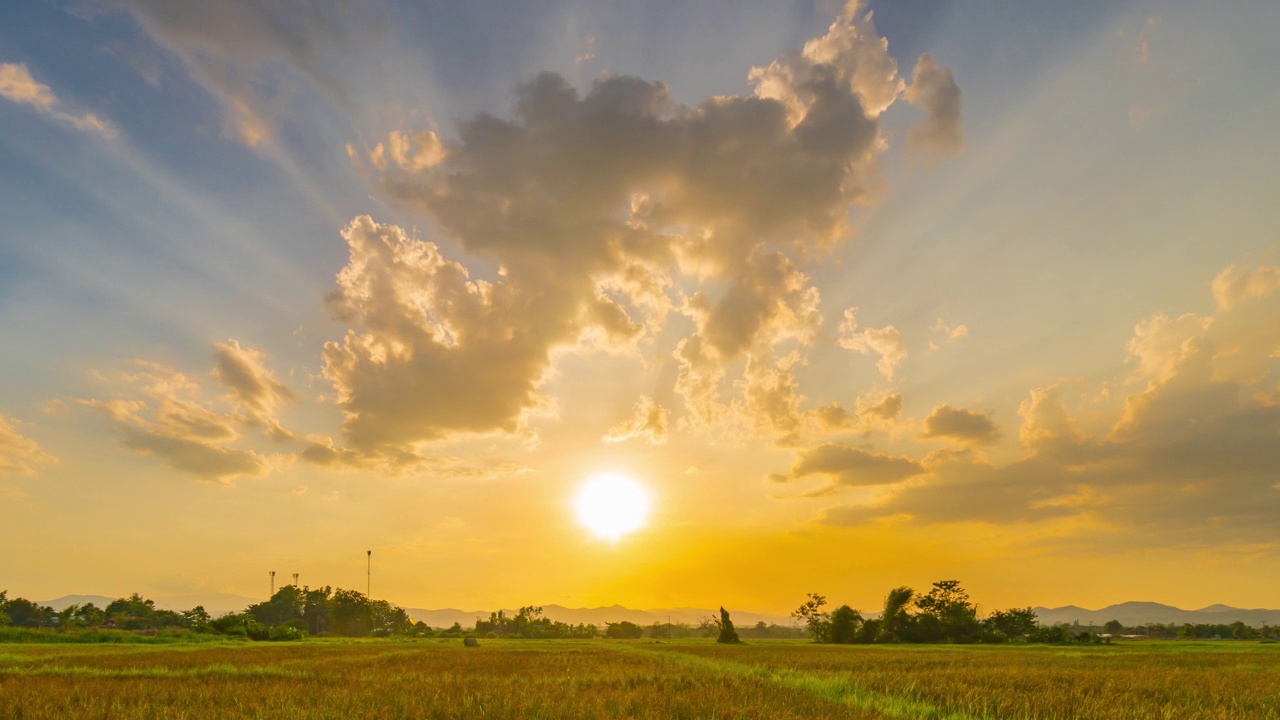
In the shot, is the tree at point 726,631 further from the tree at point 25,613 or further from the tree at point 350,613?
the tree at point 25,613

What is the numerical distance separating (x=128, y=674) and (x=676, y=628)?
17280 centimetres

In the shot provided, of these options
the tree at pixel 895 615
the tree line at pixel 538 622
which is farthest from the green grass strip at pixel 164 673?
the tree at pixel 895 615

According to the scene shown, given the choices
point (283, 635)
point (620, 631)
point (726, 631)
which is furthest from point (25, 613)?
point (726, 631)

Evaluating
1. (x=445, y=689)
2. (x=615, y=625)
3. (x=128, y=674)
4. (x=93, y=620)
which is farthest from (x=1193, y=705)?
(x=615, y=625)

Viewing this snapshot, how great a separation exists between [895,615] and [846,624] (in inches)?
250

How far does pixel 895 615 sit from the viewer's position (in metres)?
66.1

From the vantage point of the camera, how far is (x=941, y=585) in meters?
68.9

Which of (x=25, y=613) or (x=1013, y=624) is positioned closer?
(x=1013, y=624)

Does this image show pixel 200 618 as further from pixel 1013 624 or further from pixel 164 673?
pixel 1013 624

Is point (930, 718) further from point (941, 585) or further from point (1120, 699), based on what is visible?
point (941, 585)

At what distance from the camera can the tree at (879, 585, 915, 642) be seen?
65.8m

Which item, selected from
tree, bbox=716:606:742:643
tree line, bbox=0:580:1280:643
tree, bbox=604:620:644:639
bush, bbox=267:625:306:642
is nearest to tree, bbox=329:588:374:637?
tree line, bbox=0:580:1280:643

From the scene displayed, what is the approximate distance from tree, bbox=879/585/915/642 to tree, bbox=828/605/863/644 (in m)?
3.32

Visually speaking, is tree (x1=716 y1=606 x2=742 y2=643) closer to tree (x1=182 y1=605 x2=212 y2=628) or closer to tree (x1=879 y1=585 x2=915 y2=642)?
tree (x1=879 y1=585 x2=915 y2=642)
